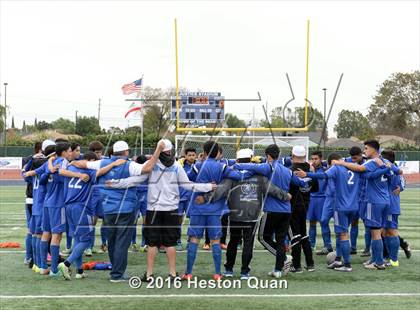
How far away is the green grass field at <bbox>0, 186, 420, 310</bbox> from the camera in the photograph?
254 inches

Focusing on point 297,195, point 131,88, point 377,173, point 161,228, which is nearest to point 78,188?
point 161,228

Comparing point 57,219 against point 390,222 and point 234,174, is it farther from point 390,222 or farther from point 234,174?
point 390,222

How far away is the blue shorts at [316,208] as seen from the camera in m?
10.0

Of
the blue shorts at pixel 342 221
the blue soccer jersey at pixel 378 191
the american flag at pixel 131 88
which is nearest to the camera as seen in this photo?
the blue shorts at pixel 342 221

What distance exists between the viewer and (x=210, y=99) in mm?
16578

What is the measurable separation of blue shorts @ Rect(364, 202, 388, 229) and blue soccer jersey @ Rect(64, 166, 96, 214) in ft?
12.9

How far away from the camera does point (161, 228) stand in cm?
726

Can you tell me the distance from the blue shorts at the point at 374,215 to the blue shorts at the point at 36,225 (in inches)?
184

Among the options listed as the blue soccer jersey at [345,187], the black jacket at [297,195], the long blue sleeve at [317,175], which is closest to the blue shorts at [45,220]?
the black jacket at [297,195]

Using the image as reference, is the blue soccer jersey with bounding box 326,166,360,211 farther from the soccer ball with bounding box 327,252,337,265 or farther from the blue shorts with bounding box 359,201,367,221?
the soccer ball with bounding box 327,252,337,265

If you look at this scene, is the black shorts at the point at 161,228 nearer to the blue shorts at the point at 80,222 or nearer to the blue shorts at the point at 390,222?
the blue shorts at the point at 80,222

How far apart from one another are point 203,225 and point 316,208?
310 centimetres

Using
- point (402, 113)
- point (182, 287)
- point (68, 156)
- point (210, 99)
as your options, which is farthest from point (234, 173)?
point (402, 113)

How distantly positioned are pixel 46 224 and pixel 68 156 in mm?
973
